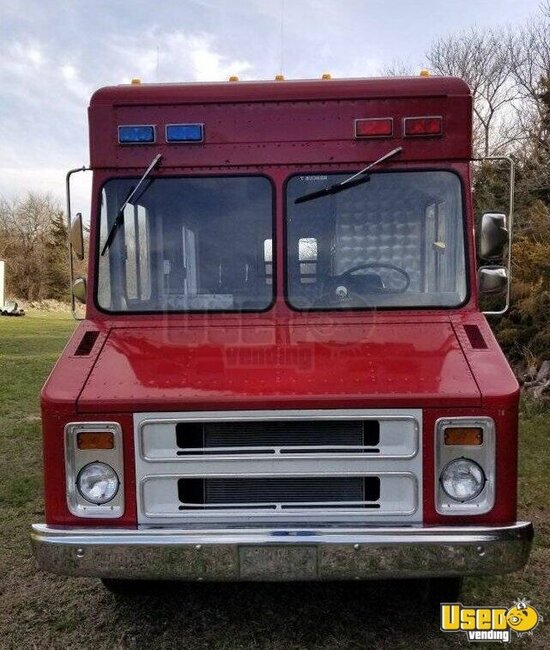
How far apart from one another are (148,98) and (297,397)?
207cm

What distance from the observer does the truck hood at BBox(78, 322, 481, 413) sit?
2736 mm

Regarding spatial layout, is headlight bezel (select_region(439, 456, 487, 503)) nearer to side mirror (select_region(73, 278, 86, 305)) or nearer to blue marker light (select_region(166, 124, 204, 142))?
blue marker light (select_region(166, 124, 204, 142))

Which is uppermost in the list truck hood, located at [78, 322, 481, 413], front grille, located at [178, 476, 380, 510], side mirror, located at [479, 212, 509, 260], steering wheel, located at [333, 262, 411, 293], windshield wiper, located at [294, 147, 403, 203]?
windshield wiper, located at [294, 147, 403, 203]

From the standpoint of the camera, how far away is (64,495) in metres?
2.82

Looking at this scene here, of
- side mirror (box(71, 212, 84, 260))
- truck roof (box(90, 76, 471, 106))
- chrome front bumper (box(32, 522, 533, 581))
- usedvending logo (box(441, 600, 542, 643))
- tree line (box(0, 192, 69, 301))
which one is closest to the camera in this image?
chrome front bumper (box(32, 522, 533, 581))

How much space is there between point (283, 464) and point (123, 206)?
1.88 meters

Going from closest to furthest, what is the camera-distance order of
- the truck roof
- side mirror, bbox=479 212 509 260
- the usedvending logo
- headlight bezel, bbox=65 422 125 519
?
headlight bezel, bbox=65 422 125 519 < the usedvending logo < the truck roof < side mirror, bbox=479 212 509 260

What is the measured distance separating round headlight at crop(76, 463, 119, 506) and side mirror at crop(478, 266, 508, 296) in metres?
2.45

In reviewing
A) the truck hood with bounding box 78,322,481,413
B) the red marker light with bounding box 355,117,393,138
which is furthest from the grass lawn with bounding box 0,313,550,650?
the red marker light with bounding box 355,117,393,138

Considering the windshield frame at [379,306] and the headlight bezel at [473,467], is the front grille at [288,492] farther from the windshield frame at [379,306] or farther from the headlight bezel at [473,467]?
the windshield frame at [379,306]

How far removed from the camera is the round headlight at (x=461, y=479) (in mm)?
2760

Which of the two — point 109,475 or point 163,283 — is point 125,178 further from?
point 109,475

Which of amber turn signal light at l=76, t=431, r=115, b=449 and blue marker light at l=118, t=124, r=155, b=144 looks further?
blue marker light at l=118, t=124, r=155, b=144

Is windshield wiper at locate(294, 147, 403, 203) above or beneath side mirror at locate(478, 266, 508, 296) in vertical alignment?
above
